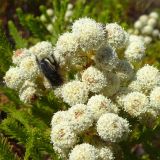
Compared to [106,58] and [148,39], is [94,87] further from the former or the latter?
[148,39]

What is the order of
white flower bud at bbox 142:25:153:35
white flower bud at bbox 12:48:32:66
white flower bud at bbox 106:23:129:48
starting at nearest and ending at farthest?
white flower bud at bbox 106:23:129:48, white flower bud at bbox 12:48:32:66, white flower bud at bbox 142:25:153:35

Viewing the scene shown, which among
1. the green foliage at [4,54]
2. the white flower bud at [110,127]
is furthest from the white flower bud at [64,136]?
the green foliage at [4,54]

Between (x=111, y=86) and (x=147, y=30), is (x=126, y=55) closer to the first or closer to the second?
(x=111, y=86)

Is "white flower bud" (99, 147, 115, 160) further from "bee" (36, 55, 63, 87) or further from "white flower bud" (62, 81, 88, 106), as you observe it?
Answer: "bee" (36, 55, 63, 87)

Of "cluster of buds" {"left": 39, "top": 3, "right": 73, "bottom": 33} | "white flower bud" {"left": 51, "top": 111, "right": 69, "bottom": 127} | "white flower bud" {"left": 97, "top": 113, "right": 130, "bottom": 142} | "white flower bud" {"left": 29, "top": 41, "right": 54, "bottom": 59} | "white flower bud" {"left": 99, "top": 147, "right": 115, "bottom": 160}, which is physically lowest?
"white flower bud" {"left": 99, "top": 147, "right": 115, "bottom": 160}

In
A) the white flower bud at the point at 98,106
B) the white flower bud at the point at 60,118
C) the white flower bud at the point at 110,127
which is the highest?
the white flower bud at the point at 98,106

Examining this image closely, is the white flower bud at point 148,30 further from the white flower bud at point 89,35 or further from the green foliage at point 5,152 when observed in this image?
the green foliage at point 5,152

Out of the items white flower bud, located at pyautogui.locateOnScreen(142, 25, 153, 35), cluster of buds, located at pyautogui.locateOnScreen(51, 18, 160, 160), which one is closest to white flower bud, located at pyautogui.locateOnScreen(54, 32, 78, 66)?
cluster of buds, located at pyautogui.locateOnScreen(51, 18, 160, 160)
